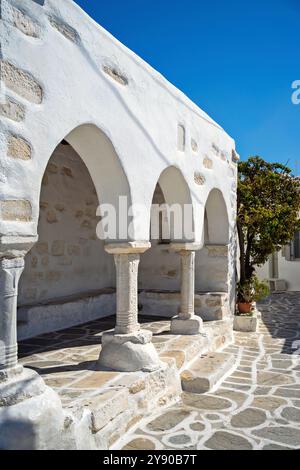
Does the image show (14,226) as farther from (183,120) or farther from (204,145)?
(204,145)

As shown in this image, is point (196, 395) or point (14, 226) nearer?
point (14, 226)

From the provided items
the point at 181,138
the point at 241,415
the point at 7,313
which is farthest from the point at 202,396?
the point at 181,138

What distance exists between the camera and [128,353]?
3.70 metres

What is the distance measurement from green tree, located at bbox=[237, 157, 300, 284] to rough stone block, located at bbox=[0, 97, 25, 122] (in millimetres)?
6000

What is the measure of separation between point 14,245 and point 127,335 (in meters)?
1.70

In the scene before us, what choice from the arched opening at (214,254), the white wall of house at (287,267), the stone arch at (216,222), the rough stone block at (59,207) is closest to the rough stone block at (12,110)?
the rough stone block at (59,207)

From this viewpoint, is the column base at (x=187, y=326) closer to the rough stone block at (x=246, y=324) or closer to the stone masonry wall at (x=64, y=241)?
the stone masonry wall at (x=64, y=241)

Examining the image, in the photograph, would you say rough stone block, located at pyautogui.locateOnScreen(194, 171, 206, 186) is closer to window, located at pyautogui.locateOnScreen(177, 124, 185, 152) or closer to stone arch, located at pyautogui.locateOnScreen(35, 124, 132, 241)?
window, located at pyautogui.locateOnScreen(177, 124, 185, 152)

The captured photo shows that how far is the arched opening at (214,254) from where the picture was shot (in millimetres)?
6770

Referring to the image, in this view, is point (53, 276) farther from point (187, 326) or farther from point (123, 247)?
point (123, 247)

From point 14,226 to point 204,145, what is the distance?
153 inches

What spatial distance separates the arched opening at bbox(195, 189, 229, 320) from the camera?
6770 mm
